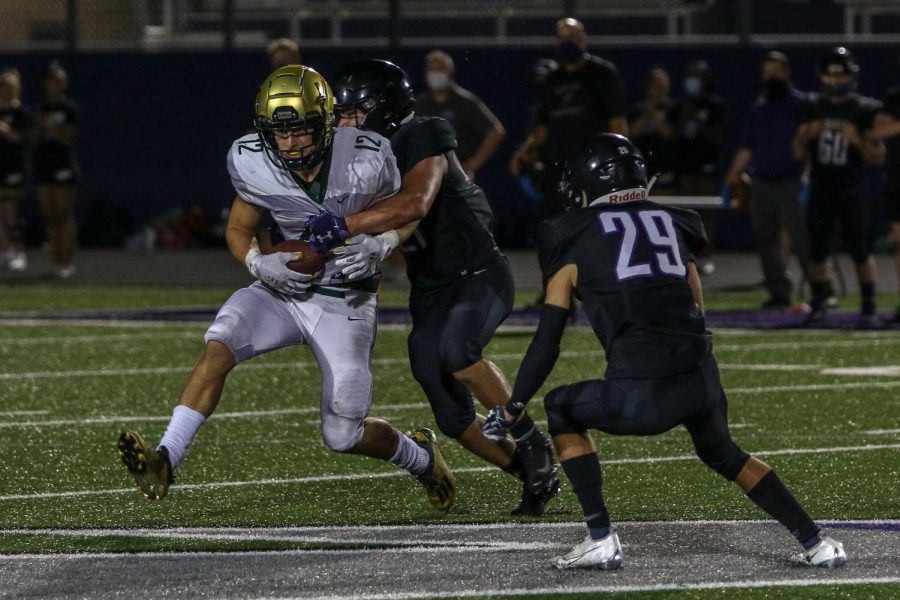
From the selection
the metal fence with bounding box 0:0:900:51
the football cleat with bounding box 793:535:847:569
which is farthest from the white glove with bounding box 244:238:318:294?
the metal fence with bounding box 0:0:900:51

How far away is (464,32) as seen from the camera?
22.0 m

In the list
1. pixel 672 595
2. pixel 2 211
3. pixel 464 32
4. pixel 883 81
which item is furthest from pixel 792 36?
pixel 672 595

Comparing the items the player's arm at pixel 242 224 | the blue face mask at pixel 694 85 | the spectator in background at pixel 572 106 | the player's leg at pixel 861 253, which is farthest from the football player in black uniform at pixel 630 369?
the blue face mask at pixel 694 85

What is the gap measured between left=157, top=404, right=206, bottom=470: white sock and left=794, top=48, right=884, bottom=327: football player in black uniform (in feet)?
25.8

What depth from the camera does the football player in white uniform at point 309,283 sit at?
6391 millimetres

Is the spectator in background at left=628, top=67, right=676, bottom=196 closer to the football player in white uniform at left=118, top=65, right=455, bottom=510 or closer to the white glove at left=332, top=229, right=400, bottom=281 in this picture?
the football player in white uniform at left=118, top=65, right=455, bottom=510

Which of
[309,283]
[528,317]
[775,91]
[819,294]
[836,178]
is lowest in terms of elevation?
[528,317]

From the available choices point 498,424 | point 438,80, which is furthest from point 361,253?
point 438,80

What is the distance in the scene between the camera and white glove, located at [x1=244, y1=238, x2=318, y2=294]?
20.9 ft

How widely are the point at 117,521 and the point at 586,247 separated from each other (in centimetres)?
207

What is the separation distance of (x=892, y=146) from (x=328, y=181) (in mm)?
7532

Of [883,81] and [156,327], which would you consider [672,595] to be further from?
[883,81]

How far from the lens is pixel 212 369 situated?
250 inches

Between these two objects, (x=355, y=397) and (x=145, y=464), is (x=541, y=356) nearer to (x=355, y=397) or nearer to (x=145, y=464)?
(x=355, y=397)
